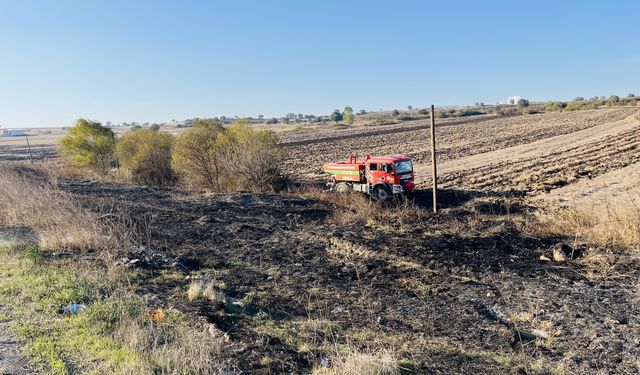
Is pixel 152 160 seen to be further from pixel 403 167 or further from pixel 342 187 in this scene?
pixel 403 167

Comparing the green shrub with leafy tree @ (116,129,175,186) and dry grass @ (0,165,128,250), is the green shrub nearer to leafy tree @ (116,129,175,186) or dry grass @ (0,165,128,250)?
leafy tree @ (116,129,175,186)

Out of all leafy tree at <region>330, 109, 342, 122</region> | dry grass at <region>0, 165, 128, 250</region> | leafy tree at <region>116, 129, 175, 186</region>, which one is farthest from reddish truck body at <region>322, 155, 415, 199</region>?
leafy tree at <region>330, 109, 342, 122</region>

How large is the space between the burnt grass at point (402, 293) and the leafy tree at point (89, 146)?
18640 mm

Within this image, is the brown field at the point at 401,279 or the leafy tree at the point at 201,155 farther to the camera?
the leafy tree at the point at 201,155

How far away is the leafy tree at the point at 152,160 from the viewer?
2738 cm

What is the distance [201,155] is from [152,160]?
18.4 feet

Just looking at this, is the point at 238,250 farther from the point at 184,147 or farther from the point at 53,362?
the point at 184,147

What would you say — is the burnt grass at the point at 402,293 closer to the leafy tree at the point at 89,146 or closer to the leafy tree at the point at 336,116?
the leafy tree at the point at 89,146

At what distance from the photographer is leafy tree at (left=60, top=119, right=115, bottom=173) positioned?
30578 mm

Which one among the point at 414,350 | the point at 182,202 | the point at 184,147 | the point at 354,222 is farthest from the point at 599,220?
the point at 184,147

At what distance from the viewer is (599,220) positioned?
11.6 metres

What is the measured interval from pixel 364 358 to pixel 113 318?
3699 mm

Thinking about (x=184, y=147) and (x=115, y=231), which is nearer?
(x=115, y=231)

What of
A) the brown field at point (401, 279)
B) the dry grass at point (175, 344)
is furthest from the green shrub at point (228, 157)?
the dry grass at point (175, 344)
